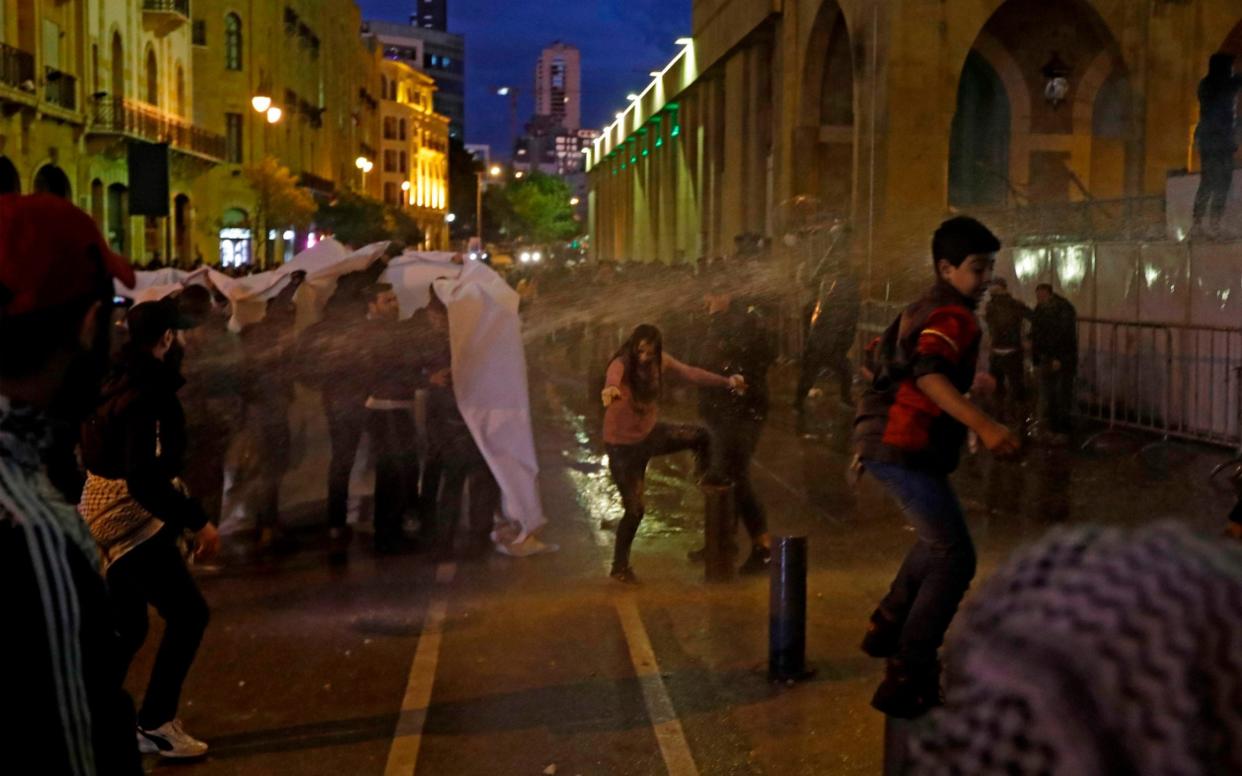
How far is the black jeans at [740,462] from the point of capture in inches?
350

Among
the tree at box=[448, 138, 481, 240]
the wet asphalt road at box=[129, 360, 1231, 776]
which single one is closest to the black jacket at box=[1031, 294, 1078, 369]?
the wet asphalt road at box=[129, 360, 1231, 776]

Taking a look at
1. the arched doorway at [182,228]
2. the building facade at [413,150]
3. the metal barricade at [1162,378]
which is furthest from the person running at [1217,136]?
the building facade at [413,150]

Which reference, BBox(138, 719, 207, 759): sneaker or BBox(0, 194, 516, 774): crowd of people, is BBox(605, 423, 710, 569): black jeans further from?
BBox(138, 719, 207, 759): sneaker

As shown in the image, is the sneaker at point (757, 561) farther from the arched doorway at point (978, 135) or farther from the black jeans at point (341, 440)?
the arched doorway at point (978, 135)

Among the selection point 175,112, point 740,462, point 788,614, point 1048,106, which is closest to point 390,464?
point 740,462

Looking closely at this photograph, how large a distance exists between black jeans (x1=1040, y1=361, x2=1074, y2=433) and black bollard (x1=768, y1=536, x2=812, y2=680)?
8934mm

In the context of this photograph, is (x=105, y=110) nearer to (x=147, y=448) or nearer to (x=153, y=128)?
(x=153, y=128)

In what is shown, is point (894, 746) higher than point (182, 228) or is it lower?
lower

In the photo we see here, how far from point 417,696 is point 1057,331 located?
1006 cm

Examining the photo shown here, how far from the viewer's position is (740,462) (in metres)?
9.07

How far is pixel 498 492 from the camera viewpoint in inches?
393

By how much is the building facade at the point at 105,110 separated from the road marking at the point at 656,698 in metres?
19.5

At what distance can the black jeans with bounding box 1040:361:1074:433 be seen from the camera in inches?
577

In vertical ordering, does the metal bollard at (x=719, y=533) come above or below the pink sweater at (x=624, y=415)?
below
